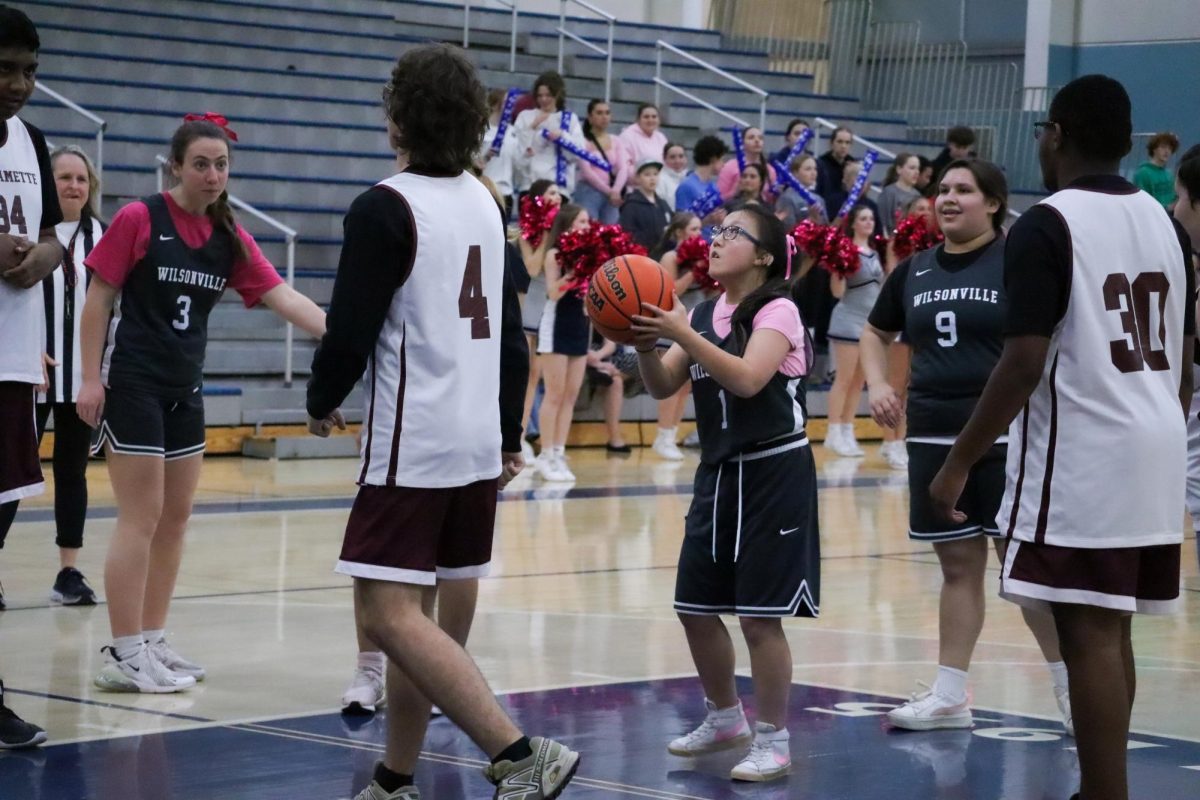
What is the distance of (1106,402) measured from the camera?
4.35m

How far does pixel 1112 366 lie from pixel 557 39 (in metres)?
18.0

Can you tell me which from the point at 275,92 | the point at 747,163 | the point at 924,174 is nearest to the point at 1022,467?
the point at 747,163

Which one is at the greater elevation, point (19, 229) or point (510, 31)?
point (510, 31)

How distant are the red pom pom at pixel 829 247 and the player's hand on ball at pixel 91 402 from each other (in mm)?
9113

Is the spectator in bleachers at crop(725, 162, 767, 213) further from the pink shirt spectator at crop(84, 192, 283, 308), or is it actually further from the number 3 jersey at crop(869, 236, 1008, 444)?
the pink shirt spectator at crop(84, 192, 283, 308)

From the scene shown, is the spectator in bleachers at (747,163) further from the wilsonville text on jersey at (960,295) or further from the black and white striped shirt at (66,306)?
the wilsonville text on jersey at (960,295)

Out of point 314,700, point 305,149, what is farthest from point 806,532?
point 305,149

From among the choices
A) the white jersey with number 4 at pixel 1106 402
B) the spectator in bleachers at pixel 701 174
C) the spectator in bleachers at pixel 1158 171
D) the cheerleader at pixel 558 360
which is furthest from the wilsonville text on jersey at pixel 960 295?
the spectator in bleachers at pixel 1158 171

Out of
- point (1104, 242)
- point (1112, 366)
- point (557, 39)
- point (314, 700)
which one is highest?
point (557, 39)

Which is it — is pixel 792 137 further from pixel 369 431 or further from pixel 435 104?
pixel 369 431

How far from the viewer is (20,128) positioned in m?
5.65

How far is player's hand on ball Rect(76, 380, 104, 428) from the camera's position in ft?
20.1

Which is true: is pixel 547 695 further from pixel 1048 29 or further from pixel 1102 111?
pixel 1048 29

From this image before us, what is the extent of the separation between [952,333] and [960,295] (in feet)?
0.42
